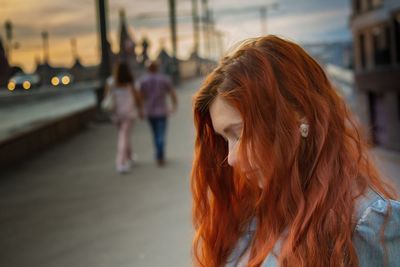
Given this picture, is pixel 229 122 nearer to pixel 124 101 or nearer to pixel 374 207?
pixel 374 207

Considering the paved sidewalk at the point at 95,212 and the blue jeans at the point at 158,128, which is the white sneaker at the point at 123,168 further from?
the blue jeans at the point at 158,128

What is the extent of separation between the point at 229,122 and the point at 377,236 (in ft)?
1.18

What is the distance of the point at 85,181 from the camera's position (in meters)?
8.62

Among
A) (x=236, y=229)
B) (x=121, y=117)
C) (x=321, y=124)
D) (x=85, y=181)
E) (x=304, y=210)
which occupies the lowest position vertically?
(x=85, y=181)

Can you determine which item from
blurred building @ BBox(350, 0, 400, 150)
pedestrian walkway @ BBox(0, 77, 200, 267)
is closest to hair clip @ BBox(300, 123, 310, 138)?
pedestrian walkway @ BBox(0, 77, 200, 267)

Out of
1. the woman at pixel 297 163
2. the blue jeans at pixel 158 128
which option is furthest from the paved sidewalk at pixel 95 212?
the woman at pixel 297 163

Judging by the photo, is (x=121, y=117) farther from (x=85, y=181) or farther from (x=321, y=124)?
(x=321, y=124)

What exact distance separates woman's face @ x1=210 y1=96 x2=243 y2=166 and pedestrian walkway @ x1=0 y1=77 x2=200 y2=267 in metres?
3.49

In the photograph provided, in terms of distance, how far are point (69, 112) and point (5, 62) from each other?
8.93 meters

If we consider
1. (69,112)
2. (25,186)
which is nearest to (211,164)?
(25,186)

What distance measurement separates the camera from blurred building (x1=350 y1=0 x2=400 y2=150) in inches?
996

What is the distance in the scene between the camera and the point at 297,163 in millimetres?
1206

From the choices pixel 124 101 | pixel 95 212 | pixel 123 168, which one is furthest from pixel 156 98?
pixel 95 212

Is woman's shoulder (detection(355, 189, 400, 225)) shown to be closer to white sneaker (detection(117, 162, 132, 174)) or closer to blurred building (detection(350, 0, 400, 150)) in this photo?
white sneaker (detection(117, 162, 132, 174))
